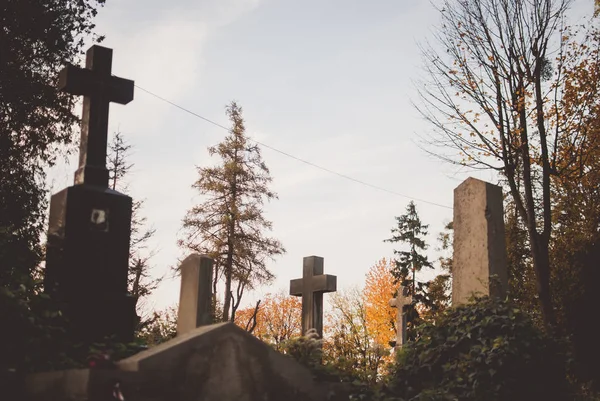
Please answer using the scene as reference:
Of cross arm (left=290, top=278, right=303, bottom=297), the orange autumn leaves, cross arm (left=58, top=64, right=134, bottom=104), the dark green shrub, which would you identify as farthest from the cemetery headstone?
the orange autumn leaves

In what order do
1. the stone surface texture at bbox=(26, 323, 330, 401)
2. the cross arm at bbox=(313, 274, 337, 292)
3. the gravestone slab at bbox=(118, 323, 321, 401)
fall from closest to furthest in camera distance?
the stone surface texture at bbox=(26, 323, 330, 401) → the gravestone slab at bbox=(118, 323, 321, 401) → the cross arm at bbox=(313, 274, 337, 292)

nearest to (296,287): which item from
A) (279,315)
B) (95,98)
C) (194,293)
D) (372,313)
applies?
(194,293)

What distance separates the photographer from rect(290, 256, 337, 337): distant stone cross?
41.1 ft

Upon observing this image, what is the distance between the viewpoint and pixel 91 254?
629 cm

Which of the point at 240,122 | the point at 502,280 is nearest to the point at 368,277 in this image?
the point at 240,122

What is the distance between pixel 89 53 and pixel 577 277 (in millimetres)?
18201

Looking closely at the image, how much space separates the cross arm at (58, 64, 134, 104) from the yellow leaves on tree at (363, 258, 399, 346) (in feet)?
74.3

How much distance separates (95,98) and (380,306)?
27067 millimetres

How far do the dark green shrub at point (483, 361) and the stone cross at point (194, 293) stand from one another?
8.15 ft

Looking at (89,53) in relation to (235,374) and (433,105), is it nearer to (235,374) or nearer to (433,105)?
(235,374)

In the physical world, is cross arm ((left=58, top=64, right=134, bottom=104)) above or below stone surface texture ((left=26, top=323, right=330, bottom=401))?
above

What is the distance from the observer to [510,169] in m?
15.9

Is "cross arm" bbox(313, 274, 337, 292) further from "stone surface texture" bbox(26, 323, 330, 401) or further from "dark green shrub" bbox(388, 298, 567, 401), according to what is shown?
"stone surface texture" bbox(26, 323, 330, 401)

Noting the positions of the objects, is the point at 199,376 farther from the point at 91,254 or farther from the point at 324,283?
the point at 324,283
